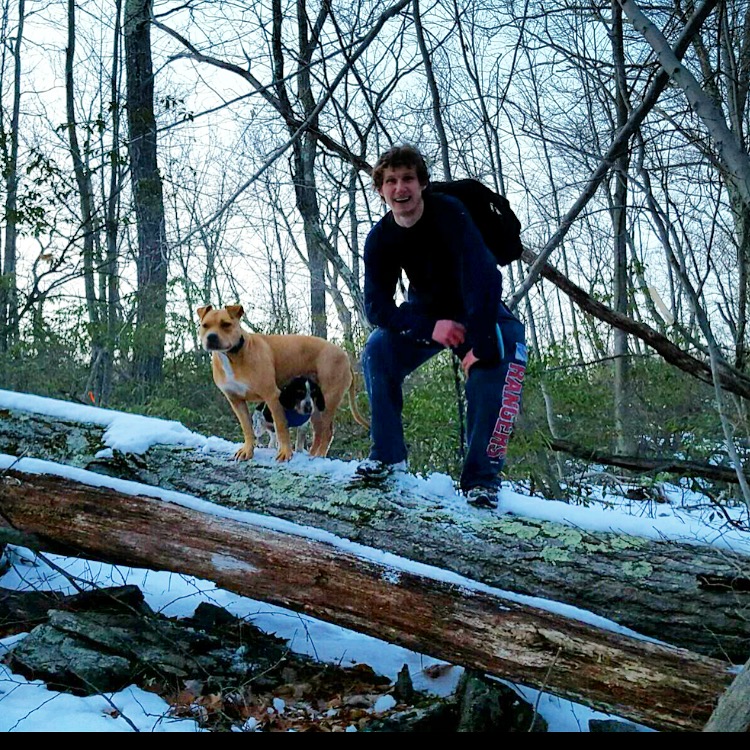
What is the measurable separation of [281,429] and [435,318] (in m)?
1.32

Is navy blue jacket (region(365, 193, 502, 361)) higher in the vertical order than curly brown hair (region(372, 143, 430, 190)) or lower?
lower

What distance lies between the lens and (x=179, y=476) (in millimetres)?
3975

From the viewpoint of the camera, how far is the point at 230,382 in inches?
171

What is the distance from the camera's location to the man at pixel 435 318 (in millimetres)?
3422

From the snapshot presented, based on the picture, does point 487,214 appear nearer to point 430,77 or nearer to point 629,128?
point 629,128

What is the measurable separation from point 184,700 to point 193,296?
674 centimetres

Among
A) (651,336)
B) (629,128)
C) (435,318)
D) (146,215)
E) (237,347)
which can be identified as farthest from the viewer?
(146,215)

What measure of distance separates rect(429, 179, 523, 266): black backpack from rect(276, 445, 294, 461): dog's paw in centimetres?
175

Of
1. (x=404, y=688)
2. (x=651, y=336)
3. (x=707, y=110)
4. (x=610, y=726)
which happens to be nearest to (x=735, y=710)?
(x=610, y=726)

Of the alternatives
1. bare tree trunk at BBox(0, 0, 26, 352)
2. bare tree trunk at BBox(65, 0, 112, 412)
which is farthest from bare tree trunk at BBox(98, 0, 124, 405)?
bare tree trunk at BBox(0, 0, 26, 352)

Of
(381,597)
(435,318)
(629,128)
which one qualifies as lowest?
(381,597)

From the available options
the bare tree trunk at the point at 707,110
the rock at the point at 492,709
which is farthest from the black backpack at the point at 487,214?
the rock at the point at 492,709

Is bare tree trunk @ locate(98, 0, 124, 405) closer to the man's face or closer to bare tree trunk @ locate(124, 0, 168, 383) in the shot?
bare tree trunk @ locate(124, 0, 168, 383)

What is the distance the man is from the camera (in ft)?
11.2
